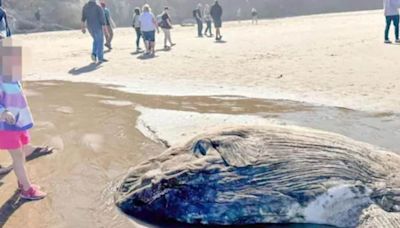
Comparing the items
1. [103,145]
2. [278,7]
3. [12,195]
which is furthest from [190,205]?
[278,7]

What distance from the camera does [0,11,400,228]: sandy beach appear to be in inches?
214

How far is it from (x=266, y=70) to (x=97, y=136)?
6.66 meters

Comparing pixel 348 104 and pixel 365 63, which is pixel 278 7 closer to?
pixel 365 63

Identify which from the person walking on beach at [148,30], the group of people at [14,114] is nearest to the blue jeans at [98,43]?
the person walking on beach at [148,30]

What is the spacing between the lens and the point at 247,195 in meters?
4.59

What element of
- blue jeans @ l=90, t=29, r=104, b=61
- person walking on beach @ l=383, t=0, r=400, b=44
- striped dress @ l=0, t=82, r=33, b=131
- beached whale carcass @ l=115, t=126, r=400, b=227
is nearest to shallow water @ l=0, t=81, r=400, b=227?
beached whale carcass @ l=115, t=126, r=400, b=227

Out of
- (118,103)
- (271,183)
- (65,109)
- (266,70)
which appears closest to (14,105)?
(271,183)

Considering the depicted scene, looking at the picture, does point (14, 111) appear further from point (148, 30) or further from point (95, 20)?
point (148, 30)

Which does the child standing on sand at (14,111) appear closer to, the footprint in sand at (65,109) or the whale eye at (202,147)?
the whale eye at (202,147)

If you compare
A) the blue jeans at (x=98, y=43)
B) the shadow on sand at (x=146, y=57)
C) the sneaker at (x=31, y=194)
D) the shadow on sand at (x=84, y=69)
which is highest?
the blue jeans at (x=98, y=43)

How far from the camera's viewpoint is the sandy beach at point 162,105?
5.44 metres

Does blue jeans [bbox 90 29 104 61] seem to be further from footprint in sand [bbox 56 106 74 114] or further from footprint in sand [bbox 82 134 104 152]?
footprint in sand [bbox 82 134 104 152]

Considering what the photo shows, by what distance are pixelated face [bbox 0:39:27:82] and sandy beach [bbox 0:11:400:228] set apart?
1164mm

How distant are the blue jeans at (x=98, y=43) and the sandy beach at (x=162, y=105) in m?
0.50
